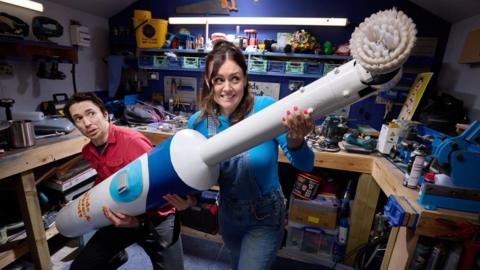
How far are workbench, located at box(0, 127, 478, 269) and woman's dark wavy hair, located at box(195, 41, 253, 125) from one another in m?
0.82

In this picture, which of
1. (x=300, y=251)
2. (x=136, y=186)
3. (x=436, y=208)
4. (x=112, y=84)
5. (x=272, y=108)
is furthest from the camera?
(x=112, y=84)

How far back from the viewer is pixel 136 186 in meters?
0.82

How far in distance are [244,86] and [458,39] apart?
2145mm

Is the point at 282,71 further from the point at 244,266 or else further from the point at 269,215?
the point at 244,266

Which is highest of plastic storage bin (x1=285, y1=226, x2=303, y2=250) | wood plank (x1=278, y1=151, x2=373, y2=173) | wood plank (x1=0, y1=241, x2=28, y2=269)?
wood plank (x1=278, y1=151, x2=373, y2=173)

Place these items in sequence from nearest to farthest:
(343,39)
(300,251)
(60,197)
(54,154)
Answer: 1. (54,154)
2. (60,197)
3. (300,251)
4. (343,39)

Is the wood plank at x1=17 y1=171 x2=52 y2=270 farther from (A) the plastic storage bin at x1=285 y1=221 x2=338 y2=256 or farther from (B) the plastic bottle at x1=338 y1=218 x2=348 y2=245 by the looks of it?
(B) the plastic bottle at x1=338 y1=218 x2=348 y2=245

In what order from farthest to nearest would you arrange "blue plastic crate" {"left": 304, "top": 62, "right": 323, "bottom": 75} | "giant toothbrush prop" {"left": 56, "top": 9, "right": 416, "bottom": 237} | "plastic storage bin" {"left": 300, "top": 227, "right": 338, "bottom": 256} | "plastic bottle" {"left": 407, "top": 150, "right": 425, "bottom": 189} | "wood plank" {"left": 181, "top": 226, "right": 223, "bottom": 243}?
"blue plastic crate" {"left": 304, "top": 62, "right": 323, "bottom": 75} < "wood plank" {"left": 181, "top": 226, "right": 223, "bottom": 243} < "plastic storage bin" {"left": 300, "top": 227, "right": 338, "bottom": 256} < "plastic bottle" {"left": 407, "top": 150, "right": 425, "bottom": 189} < "giant toothbrush prop" {"left": 56, "top": 9, "right": 416, "bottom": 237}

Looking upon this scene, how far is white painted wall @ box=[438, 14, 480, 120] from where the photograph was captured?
1680mm

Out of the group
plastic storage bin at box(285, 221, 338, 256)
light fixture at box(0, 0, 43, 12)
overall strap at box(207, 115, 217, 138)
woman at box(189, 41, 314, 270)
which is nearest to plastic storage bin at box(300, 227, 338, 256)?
plastic storage bin at box(285, 221, 338, 256)

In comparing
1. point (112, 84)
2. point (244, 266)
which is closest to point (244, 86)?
point (244, 266)

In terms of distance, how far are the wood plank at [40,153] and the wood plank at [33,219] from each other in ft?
0.25

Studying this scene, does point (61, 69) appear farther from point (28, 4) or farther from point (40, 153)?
point (40, 153)

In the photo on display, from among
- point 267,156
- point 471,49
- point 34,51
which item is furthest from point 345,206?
point 34,51
